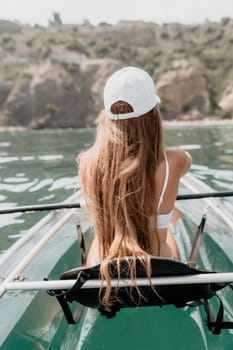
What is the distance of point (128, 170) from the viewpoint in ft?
5.52

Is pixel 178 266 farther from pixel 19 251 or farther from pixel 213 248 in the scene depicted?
pixel 213 248

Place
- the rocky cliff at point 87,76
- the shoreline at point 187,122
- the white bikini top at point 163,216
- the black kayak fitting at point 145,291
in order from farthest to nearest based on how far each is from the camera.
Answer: the rocky cliff at point 87,76
the shoreline at point 187,122
the white bikini top at point 163,216
the black kayak fitting at point 145,291

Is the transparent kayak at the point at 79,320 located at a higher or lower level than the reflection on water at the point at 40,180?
higher

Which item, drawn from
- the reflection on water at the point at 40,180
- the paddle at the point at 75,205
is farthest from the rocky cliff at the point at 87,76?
the paddle at the point at 75,205

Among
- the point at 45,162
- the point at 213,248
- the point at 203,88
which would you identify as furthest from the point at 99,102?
the point at 213,248

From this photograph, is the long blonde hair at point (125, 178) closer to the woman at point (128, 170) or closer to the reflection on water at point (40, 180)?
the woman at point (128, 170)

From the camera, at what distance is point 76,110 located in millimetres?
48469

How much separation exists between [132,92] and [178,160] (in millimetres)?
389

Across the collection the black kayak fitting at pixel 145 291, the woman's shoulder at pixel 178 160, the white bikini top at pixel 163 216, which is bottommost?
the black kayak fitting at pixel 145 291

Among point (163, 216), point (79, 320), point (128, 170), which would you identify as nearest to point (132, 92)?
point (128, 170)

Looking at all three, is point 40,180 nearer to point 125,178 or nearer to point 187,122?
point 125,178

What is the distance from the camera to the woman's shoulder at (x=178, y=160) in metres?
1.84

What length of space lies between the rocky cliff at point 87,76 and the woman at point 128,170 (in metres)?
44.8

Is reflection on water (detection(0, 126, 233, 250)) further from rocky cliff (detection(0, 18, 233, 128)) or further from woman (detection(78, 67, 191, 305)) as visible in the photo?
rocky cliff (detection(0, 18, 233, 128))
